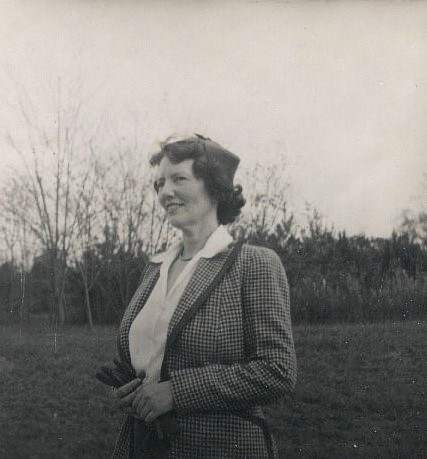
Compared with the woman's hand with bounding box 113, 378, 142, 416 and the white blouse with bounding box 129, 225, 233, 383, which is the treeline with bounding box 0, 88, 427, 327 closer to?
the white blouse with bounding box 129, 225, 233, 383

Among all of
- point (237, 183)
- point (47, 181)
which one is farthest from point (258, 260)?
point (47, 181)

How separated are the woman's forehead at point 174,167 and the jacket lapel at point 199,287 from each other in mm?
211

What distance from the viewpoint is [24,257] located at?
1.63 meters

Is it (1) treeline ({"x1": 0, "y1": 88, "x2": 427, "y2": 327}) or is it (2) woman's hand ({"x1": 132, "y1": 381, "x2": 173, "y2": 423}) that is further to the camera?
(1) treeline ({"x1": 0, "y1": 88, "x2": 427, "y2": 327})

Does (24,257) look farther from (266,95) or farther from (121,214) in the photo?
(266,95)

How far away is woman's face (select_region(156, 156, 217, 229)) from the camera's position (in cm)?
110

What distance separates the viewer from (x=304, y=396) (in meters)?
1.52

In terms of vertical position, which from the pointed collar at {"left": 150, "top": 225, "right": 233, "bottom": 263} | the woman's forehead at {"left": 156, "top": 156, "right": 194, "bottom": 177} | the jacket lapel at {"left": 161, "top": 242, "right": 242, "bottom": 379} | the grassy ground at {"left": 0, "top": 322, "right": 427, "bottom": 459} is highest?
the woman's forehead at {"left": 156, "top": 156, "right": 194, "bottom": 177}

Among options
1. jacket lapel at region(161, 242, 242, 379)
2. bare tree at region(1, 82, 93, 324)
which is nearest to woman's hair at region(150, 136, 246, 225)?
jacket lapel at region(161, 242, 242, 379)

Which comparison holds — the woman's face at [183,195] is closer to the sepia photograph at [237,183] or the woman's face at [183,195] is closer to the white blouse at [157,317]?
the white blouse at [157,317]

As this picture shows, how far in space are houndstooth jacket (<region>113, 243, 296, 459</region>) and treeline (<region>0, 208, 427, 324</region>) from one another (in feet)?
2.08

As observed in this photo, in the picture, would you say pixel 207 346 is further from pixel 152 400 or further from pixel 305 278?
pixel 305 278

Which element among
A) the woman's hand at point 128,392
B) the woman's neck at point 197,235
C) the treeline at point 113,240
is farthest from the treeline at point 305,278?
the woman's hand at point 128,392

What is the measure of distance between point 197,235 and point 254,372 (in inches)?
14.5
